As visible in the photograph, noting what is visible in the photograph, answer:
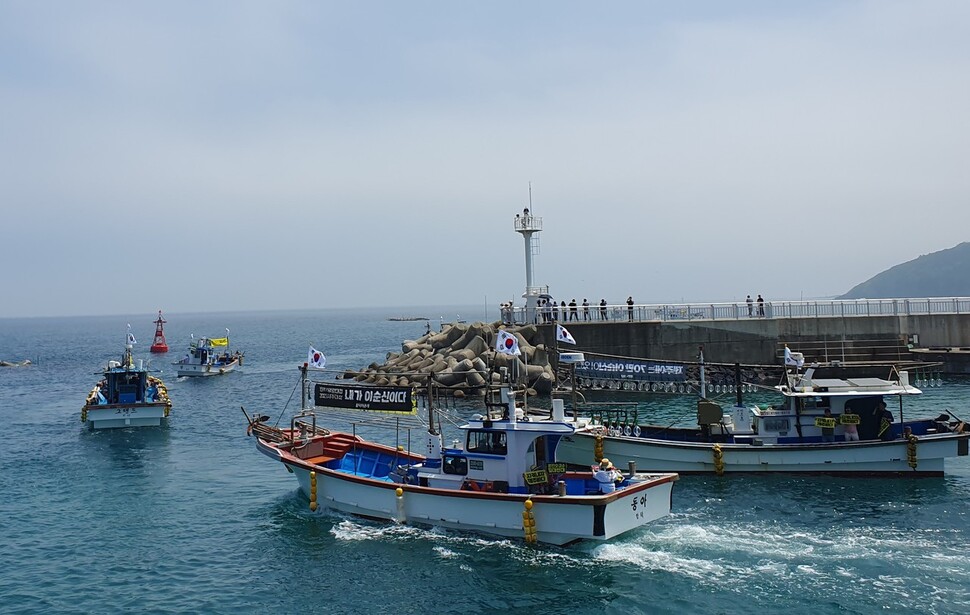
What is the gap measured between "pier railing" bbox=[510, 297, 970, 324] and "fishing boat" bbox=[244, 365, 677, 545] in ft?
82.0

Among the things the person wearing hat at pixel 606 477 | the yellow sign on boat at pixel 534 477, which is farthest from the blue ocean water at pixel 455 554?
the yellow sign on boat at pixel 534 477

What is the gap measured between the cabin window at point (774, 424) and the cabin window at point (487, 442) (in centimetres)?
1068

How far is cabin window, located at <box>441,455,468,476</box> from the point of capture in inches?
827

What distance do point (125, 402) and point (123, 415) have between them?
132 centimetres

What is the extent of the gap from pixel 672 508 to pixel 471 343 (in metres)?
27.4

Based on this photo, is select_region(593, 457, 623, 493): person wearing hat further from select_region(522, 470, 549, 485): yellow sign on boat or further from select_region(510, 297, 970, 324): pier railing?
select_region(510, 297, 970, 324): pier railing

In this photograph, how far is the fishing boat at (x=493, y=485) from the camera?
18719 millimetres

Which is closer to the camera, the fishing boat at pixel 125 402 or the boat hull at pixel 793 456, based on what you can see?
the boat hull at pixel 793 456

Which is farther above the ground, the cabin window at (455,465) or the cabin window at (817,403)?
the cabin window at (817,403)

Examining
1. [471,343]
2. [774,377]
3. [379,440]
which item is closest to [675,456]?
[379,440]

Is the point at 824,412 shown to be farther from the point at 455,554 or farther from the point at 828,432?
the point at 455,554

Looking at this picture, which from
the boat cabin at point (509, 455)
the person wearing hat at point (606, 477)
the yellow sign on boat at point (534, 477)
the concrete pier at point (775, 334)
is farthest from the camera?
the concrete pier at point (775, 334)

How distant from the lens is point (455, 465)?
2112 cm

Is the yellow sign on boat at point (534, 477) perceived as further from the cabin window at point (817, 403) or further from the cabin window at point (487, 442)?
the cabin window at point (817, 403)
